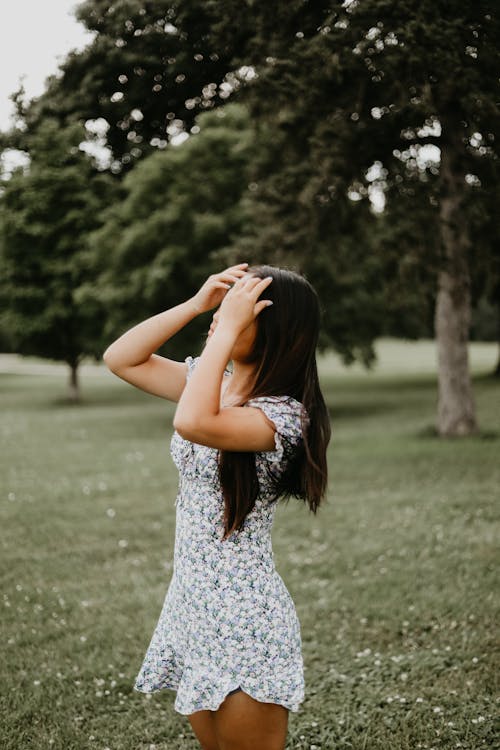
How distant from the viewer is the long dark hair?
7.89 feet

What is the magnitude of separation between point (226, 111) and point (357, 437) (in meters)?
8.88

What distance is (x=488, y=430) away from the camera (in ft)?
45.8

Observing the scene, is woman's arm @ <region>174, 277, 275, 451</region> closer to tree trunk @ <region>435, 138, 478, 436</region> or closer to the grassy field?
the grassy field

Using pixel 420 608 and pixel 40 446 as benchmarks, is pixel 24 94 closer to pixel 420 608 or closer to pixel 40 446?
pixel 40 446

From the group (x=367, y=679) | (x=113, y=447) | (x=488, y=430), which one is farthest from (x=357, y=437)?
(x=367, y=679)

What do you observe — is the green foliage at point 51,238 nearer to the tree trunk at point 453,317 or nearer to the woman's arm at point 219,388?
the tree trunk at point 453,317

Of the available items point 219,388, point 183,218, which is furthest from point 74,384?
point 219,388

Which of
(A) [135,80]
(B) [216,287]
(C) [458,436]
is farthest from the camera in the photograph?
(A) [135,80]

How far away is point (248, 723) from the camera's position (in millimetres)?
2426

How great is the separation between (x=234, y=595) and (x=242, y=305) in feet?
3.22

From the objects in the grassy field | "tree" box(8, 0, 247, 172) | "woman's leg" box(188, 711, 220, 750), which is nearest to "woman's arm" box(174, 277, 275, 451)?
"woman's leg" box(188, 711, 220, 750)

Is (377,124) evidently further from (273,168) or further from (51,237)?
(51,237)

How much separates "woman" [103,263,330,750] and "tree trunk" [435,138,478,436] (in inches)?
405

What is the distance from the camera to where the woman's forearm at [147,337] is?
265 centimetres
